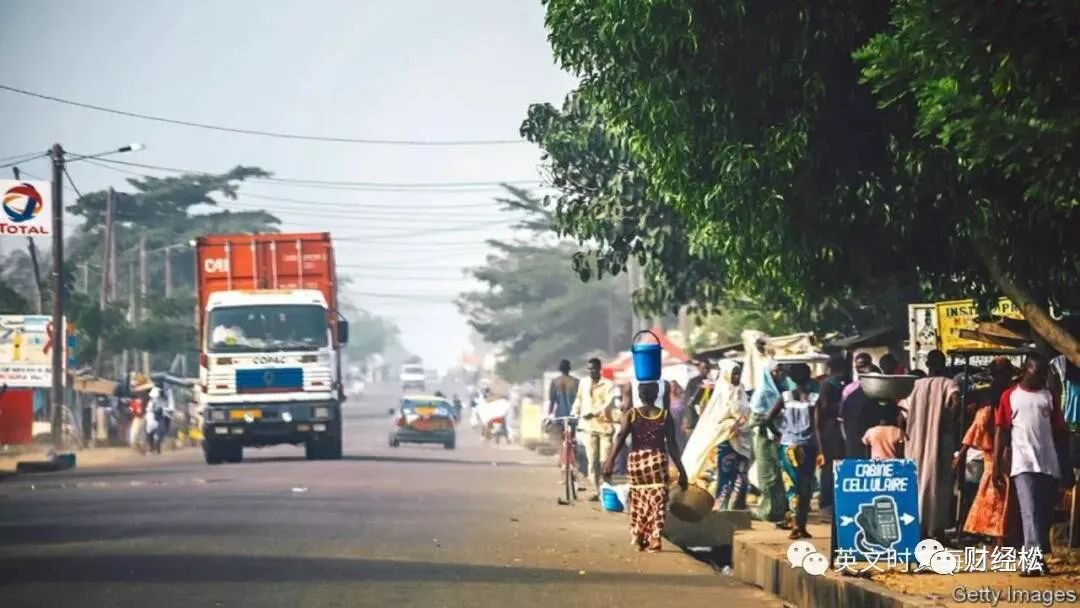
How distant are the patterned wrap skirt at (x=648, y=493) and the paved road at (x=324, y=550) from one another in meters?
0.28

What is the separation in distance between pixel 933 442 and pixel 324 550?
5.42m

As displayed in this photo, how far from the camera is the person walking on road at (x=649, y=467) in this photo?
57.4 ft

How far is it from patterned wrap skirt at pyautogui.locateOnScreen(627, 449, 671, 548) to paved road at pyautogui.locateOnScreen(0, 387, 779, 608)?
0.90 feet

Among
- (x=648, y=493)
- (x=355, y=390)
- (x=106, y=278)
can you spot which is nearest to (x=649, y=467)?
(x=648, y=493)

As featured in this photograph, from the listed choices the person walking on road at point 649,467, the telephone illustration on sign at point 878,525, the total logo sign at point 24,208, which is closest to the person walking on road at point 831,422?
the person walking on road at point 649,467

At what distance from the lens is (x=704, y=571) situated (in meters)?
16.1

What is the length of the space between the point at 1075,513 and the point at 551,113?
1338 cm

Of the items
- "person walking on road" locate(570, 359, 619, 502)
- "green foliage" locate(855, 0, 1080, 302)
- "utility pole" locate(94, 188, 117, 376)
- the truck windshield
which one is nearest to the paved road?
"person walking on road" locate(570, 359, 619, 502)

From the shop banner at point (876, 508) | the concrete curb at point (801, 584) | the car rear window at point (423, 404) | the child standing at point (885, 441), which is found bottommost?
the concrete curb at point (801, 584)

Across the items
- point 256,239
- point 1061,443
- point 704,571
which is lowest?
point 704,571

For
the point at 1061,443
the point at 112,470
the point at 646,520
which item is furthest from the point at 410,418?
the point at 1061,443

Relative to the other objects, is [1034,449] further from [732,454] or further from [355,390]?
[355,390]

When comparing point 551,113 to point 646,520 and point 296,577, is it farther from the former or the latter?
point 296,577

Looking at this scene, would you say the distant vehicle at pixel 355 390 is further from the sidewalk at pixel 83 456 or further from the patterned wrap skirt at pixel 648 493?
the patterned wrap skirt at pixel 648 493
